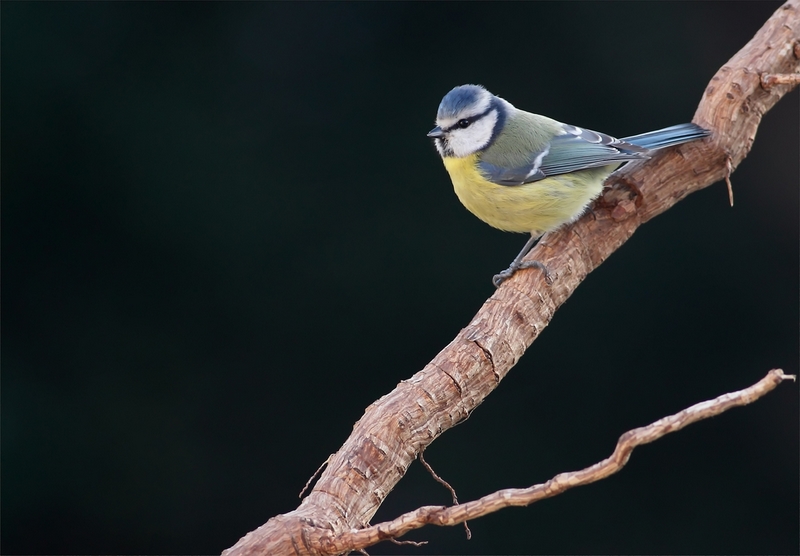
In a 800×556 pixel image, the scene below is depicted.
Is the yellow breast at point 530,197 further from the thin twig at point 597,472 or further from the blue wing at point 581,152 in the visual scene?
the thin twig at point 597,472

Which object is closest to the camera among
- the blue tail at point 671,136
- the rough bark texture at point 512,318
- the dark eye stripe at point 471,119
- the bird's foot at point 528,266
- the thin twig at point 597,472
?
the thin twig at point 597,472

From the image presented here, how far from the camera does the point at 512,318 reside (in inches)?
57.0

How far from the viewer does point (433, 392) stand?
130 centimetres

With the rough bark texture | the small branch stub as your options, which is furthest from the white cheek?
the small branch stub

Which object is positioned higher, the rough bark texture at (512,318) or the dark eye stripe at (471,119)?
the dark eye stripe at (471,119)

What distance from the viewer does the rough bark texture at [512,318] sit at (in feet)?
3.90

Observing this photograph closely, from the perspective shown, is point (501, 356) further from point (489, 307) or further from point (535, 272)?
point (535, 272)

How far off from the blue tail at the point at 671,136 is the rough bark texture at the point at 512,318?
3cm

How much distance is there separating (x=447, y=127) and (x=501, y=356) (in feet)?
2.17

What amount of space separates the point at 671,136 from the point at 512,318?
606 mm

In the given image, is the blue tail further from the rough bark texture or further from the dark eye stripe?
the dark eye stripe

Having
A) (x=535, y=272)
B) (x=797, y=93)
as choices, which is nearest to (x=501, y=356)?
(x=535, y=272)

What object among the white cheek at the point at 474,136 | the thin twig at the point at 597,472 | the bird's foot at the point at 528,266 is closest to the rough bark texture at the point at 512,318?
the bird's foot at the point at 528,266

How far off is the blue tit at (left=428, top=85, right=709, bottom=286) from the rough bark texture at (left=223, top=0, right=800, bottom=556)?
51 mm
